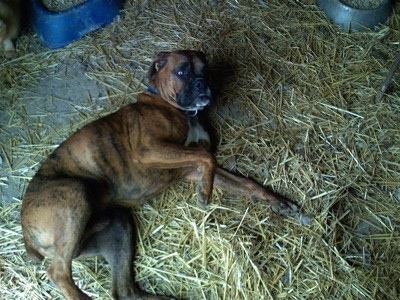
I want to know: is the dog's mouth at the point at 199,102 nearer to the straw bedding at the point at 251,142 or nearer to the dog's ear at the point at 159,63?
the dog's ear at the point at 159,63

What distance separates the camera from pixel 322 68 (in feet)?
15.3

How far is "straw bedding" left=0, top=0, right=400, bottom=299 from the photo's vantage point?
3432mm

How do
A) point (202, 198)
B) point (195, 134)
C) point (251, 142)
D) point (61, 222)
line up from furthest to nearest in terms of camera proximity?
point (251, 142) < point (195, 134) < point (202, 198) < point (61, 222)

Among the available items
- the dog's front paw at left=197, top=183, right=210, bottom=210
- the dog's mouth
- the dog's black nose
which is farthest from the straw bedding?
the dog's black nose

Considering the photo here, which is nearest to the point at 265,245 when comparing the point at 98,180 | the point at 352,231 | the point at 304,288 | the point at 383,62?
the point at 304,288

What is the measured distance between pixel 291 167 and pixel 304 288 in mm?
958

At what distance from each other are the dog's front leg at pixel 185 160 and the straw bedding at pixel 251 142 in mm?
158

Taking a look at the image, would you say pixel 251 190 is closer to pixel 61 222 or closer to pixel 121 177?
pixel 121 177

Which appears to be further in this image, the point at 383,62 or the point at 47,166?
the point at 383,62

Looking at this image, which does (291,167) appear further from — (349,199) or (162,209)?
(162,209)

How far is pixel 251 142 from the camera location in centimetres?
412

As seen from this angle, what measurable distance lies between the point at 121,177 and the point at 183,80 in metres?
0.79

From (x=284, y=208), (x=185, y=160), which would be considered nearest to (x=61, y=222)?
(x=185, y=160)

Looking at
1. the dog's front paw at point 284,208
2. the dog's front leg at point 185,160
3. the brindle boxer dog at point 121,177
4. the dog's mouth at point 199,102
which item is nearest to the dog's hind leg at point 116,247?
the brindle boxer dog at point 121,177
